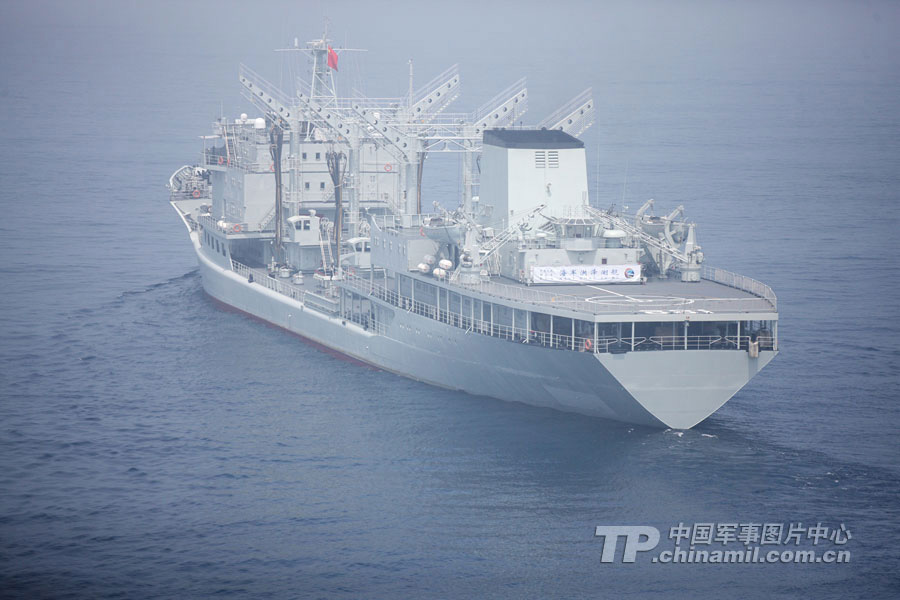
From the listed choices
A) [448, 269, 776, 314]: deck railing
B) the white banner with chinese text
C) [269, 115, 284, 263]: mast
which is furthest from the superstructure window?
[269, 115, 284, 263]: mast

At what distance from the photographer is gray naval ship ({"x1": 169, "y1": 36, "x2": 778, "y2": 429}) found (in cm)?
4081

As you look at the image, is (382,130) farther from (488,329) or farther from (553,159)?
(488,329)

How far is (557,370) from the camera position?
4256 cm

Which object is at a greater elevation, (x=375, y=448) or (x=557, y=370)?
(x=557, y=370)

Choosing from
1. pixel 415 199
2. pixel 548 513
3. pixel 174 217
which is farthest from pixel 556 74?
pixel 548 513

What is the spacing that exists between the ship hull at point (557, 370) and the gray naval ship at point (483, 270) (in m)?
0.07

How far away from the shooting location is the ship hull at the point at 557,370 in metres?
40.1

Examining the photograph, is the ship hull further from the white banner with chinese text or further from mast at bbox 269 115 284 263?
mast at bbox 269 115 284 263

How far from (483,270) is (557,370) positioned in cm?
657

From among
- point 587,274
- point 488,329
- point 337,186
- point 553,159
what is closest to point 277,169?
point 337,186

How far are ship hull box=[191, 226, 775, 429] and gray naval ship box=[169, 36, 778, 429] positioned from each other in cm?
7

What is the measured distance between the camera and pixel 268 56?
625 ft

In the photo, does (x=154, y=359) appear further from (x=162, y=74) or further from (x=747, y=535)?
(x=162, y=74)

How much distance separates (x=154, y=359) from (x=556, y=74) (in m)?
106
